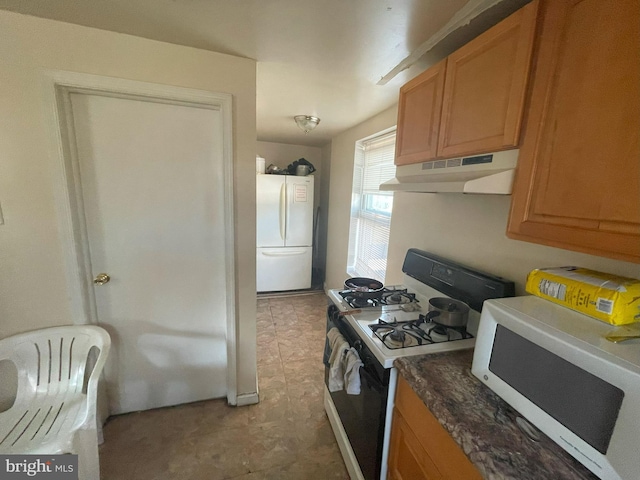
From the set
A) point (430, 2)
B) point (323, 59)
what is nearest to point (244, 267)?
point (323, 59)

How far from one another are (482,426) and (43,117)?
2.18 meters

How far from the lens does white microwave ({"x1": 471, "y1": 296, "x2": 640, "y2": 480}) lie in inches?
21.4

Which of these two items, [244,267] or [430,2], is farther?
[244,267]

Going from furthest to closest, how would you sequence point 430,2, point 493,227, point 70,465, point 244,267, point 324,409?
point 324,409
point 244,267
point 493,227
point 70,465
point 430,2

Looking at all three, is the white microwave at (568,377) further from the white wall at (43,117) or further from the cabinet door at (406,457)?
the white wall at (43,117)

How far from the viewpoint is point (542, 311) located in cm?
81

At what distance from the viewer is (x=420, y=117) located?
1320 millimetres

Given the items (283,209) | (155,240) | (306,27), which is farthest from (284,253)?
(306,27)

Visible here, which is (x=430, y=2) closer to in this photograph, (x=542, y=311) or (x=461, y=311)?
(x=542, y=311)

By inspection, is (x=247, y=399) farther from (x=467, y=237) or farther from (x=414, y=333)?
(x=467, y=237)

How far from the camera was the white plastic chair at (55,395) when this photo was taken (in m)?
1.16

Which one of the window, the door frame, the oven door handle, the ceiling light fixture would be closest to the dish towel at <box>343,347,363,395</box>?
the oven door handle

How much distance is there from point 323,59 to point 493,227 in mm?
1231

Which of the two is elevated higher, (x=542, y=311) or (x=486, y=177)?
(x=486, y=177)
